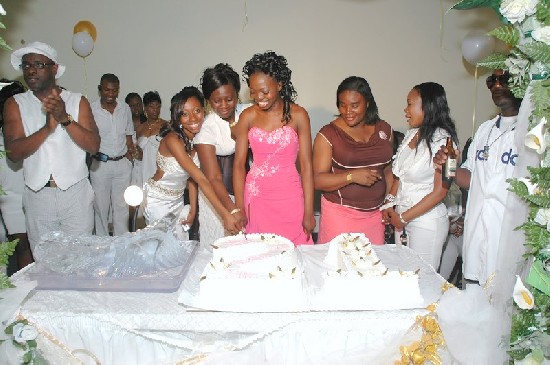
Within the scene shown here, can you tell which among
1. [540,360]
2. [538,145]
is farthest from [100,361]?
[538,145]

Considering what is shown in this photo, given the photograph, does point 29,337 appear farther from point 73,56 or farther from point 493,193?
point 73,56

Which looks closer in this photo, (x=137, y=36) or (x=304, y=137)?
(x=304, y=137)

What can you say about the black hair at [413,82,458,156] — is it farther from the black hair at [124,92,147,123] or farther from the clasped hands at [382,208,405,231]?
the black hair at [124,92,147,123]

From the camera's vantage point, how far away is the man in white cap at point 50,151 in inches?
125

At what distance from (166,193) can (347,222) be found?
133 cm

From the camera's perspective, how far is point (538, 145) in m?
1.64

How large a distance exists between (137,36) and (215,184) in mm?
3769

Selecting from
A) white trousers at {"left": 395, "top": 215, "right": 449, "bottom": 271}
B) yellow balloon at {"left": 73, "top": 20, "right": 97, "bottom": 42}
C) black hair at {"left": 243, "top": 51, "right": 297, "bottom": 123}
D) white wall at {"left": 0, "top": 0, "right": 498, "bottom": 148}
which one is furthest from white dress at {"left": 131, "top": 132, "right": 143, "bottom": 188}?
white trousers at {"left": 395, "top": 215, "right": 449, "bottom": 271}

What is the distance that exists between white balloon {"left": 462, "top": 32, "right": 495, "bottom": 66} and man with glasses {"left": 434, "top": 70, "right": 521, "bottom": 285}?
3.14 metres

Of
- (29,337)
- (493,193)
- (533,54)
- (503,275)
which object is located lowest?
(29,337)

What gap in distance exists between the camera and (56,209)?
3303 mm

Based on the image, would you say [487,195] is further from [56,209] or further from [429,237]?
[56,209]

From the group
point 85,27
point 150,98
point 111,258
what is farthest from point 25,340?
point 85,27

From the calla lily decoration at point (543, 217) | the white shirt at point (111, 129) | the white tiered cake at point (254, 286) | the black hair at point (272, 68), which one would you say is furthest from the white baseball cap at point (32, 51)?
the calla lily decoration at point (543, 217)
